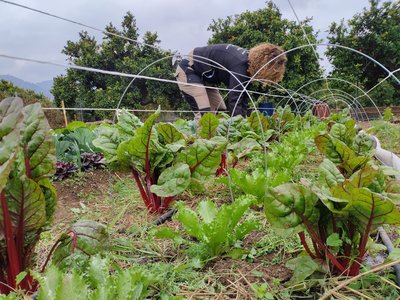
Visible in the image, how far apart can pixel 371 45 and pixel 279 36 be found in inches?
141

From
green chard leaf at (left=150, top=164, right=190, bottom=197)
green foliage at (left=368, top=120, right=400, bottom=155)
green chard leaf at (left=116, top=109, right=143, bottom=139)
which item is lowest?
green foliage at (left=368, top=120, right=400, bottom=155)

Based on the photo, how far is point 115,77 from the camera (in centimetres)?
1491

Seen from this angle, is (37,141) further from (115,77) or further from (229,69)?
(115,77)

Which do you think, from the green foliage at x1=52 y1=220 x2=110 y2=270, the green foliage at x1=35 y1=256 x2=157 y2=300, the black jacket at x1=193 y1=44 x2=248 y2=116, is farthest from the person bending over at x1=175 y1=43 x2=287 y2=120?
the green foliage at x1=35 y1=256 x2=157 y2=300

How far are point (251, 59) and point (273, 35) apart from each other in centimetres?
927

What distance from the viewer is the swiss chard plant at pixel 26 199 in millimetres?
798

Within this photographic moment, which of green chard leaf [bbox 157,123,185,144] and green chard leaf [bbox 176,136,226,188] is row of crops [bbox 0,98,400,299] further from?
green chard leaf [bbox 157,123,185,144]

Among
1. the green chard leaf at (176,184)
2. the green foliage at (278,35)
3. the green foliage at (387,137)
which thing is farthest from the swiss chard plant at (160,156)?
the green foliage at (278,35)

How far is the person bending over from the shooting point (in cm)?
408

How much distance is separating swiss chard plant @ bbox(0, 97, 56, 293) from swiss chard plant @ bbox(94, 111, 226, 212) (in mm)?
607

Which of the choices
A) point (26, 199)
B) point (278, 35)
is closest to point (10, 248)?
point (26, 199)

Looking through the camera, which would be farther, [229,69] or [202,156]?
[229,69]

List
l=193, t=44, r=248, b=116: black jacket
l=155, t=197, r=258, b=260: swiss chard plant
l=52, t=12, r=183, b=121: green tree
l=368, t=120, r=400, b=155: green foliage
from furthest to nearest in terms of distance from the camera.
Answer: l=52, t=12, r=183, b=121: green tree → l=193, t=44, r=248, b=116: black jacket → l=368, t=120, r=400, b=155: green foliage → l=155, t=197, r=258, b=260: swiss chard plant

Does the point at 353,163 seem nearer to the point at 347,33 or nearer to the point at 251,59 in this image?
the point at 251,59
